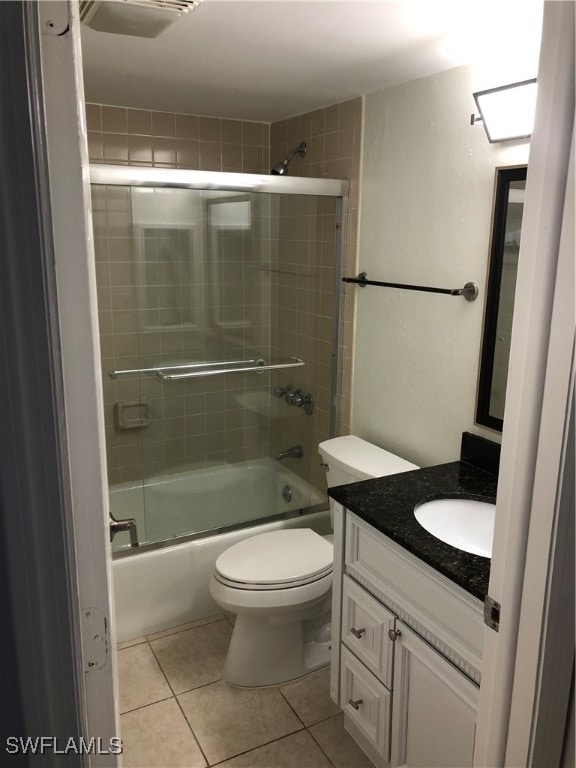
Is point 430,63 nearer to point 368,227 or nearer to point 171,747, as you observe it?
point 368,227

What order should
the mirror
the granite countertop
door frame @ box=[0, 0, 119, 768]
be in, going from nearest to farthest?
door frame @ box=[0, 0, 119, 768] < the granite countertop < the mirror

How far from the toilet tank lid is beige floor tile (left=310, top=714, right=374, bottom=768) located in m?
0.84

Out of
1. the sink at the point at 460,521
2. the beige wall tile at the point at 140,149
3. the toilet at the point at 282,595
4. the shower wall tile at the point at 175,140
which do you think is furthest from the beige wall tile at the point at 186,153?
the sink at the point at 460,521

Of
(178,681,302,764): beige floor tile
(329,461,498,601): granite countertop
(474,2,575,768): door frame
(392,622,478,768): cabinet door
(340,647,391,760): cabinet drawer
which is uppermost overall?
(474,2,575,768): door frame

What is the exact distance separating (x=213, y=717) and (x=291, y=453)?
1.29 meters

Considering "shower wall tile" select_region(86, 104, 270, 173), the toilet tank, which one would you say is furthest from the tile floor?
"shower wall tile" select_region(86, 104, 270, 173)

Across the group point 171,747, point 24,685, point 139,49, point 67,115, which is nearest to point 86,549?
point 24,685

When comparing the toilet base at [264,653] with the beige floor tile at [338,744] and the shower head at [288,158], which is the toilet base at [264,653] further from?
the shower head at [288,158]

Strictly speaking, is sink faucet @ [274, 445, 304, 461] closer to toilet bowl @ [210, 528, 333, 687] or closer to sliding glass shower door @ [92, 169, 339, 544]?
sliding glass shower door @ [92, 169, 339, 544]

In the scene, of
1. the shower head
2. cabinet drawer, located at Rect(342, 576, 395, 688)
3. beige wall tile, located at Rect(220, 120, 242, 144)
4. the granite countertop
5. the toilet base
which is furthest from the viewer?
beige wall tile, located at Rect(220, 120, 242, 144)

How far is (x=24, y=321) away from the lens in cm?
60

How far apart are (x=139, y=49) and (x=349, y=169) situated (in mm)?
1012

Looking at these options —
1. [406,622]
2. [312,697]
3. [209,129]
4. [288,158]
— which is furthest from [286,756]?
[209,129]

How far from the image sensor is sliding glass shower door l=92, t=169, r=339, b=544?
2.60 meters
